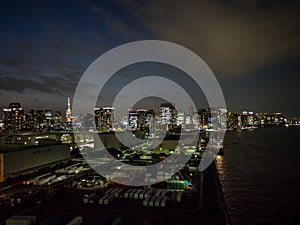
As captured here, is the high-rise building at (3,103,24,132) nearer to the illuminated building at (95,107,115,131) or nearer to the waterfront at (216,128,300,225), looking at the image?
the illuminated building at (95,107,115,131)

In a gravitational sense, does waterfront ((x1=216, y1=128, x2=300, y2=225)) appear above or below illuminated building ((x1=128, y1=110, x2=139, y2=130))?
below

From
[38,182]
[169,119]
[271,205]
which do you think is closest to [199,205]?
[271,205]

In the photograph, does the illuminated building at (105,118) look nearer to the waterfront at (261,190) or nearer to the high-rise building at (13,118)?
the high-rise building at (13,118)

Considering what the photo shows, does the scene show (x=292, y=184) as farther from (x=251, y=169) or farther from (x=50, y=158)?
(x=50, y=158)

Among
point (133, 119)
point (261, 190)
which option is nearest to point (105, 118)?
point (133, 119)

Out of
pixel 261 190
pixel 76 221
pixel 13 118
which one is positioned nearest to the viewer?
pixel 76 221

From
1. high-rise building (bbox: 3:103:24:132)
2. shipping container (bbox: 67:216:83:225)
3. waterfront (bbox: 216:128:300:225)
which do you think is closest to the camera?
shipping container (bbox: 67:216:83:225)

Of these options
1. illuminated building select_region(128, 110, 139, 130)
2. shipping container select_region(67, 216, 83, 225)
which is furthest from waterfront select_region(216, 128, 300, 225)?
illuminated building select_region(128, 110, 139, 130)

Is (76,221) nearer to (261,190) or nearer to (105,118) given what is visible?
(261,190)

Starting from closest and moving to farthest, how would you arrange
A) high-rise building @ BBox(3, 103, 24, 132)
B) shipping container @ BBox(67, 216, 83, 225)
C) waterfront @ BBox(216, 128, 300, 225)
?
shipping container @ BBox(67, 216, 83, 225) < waterfront @ BBox(216, 128, 300, 225) < high-rise building @ BBox(3, 103, 24, 132)
